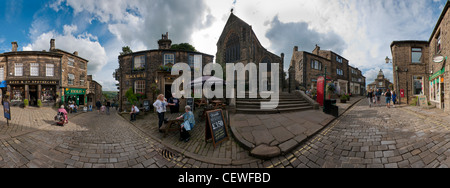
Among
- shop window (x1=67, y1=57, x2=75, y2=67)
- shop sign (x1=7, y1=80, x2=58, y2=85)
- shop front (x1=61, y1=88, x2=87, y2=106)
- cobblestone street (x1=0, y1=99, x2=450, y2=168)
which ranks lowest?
cobblestone street (x1=0, y1=99, x2=450, y2=168)

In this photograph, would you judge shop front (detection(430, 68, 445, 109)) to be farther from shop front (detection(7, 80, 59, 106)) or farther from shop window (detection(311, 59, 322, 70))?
shop front (detection(7, 80, 59, 106))

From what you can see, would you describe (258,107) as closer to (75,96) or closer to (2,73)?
(75,96)

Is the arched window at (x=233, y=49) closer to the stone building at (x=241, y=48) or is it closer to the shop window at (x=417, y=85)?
the stone building at (x=241, y=48)

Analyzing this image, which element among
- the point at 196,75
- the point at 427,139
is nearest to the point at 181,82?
the point at 196,75

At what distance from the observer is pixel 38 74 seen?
15.6 m

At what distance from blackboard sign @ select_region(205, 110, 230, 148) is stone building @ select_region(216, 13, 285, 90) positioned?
13.8 m

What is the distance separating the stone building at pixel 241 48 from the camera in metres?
17.4

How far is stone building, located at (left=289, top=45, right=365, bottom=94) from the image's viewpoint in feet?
63.9

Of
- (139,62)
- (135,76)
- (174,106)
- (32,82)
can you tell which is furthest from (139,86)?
(32,82)

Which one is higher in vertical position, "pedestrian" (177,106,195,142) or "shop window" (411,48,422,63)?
"shop window" (411,48,422,63)

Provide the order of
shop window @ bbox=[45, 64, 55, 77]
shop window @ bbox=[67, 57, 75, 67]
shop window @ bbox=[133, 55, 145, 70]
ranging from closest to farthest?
shop window @ bbox=[133, 55, 145, 70], shop window @ bbox=[45, 64, 55, 77], shop window @ bbox=[67, 57, 75, 67]

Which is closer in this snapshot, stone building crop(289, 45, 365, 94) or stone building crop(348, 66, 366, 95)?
stone building crop(289, 45, 365, 94)

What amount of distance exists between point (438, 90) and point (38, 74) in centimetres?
3501
